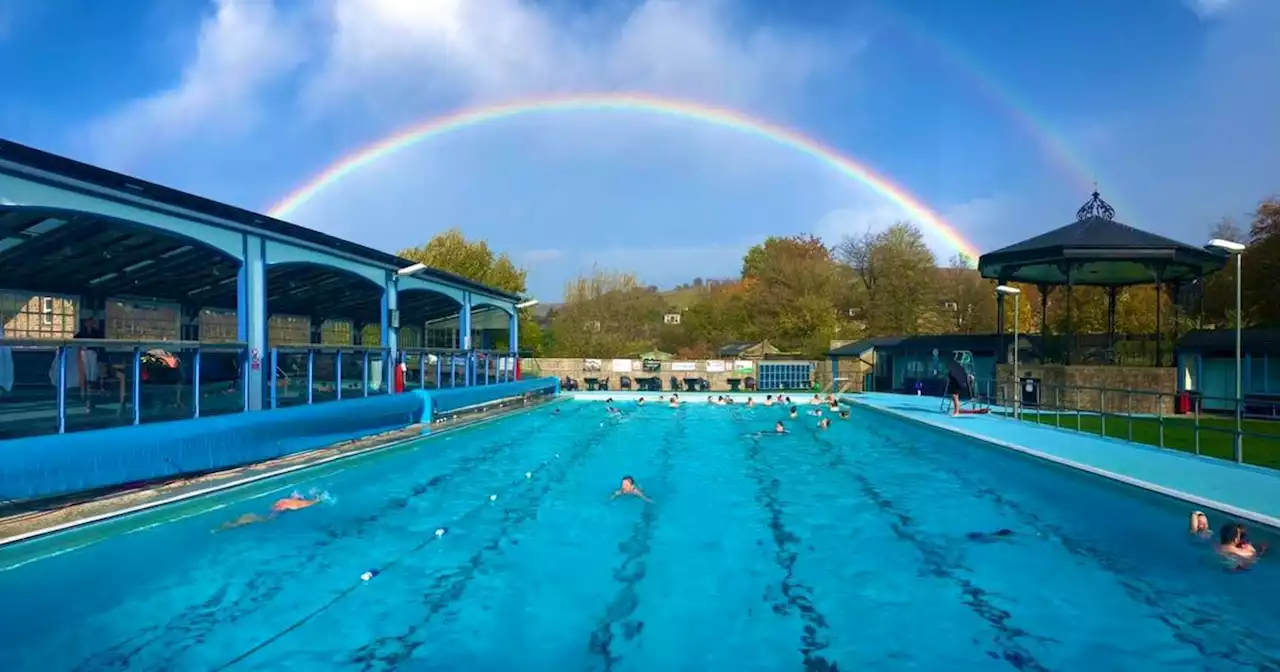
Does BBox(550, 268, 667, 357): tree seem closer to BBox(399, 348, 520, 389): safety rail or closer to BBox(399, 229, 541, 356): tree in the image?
BBox(399, 229, 541, 356): tree

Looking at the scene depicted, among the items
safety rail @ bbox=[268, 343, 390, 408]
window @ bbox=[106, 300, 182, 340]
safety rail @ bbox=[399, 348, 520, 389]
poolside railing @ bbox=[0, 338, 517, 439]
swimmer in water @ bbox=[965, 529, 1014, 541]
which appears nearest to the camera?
swimmer in water @ bbox=[965, 529, 1014, 541]

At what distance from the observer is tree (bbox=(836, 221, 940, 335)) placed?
5097 cm

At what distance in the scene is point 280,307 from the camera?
27.0 metres

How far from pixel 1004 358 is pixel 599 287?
30324 mm

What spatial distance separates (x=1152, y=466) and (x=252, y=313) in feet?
50.2

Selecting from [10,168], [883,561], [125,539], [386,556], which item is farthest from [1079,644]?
[10,168]

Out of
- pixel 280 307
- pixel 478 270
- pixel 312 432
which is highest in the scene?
pixel 478 270

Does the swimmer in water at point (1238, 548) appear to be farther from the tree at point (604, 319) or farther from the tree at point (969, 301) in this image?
the tree at point (969, 301)

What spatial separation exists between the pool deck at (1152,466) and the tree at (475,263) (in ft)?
115

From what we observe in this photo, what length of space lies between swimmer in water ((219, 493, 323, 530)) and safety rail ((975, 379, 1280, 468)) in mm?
A: 12909

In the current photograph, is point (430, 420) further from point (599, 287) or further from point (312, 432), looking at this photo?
point (599, 287)

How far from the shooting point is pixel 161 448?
33.7 ft

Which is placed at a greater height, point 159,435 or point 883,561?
point 159,435

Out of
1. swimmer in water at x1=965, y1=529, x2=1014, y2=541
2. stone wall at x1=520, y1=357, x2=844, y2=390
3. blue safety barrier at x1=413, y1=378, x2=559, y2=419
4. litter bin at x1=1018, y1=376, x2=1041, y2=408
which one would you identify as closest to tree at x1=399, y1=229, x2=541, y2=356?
stone wall at x1=520, y1=357, x2=844, y2=390
